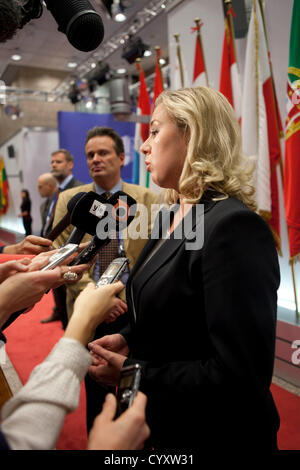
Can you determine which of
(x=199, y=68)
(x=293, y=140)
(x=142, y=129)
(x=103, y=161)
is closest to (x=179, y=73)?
(x=199, y=68)

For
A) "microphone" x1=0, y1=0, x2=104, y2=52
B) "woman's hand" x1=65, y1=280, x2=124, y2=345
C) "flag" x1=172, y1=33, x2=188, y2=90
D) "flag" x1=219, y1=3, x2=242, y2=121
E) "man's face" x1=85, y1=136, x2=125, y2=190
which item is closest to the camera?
"woman's hand" x1=65, y1=280, x2=124, y2=345

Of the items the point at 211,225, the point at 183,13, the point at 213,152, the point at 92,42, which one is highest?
the point at 183,13

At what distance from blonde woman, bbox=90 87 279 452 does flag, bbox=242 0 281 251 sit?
1.78 meters

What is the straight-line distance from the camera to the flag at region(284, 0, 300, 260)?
2.35 meters

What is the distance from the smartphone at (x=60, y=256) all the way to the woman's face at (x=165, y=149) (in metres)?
0.35

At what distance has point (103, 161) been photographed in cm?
219

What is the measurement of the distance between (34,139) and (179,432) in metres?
9.36

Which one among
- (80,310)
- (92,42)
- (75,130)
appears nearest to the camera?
(80,310)

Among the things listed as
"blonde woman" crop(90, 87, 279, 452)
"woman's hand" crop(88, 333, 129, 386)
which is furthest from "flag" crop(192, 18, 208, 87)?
"woman's hand" crop(88, 333, 129, 386)

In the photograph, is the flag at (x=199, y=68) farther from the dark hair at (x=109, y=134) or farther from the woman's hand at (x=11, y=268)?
the woman's hand at (x=11, y=268)

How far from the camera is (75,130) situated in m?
6.71

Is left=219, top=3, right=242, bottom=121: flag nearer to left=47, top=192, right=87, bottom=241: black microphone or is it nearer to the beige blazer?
the beige blazer
